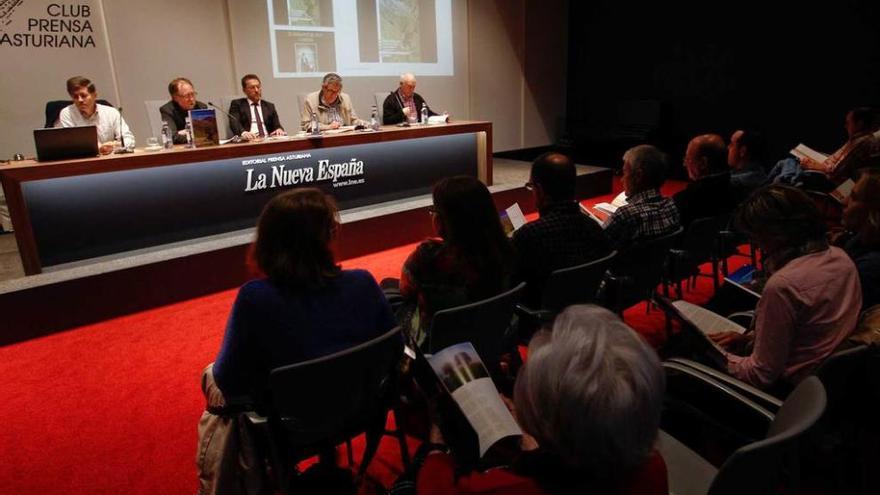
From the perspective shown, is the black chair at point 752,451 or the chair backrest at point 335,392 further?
the chair backrest at point 335,392

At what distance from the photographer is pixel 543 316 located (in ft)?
7.16

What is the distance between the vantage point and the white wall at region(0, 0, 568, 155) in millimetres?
4898

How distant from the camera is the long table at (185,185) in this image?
11.4ft

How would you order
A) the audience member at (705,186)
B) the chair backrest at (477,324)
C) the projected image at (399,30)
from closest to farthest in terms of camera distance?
the chair backrest at (477,324), the audience member at (705,186), the projected image at (399,30)

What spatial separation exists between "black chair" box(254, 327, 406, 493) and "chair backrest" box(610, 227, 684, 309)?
4.06 ft

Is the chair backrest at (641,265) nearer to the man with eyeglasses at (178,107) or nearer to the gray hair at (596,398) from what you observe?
the gray hair at (596,398)

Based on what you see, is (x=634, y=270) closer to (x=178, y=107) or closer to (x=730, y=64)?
(x=178, y=107)

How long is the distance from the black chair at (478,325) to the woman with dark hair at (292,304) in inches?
8.5

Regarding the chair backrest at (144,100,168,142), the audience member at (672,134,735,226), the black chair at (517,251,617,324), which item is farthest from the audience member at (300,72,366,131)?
the black chair at (517,251,617,324)

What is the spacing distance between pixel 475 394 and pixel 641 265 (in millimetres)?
1638

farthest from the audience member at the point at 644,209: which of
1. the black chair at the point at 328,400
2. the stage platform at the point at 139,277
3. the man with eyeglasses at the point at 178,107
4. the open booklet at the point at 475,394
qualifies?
the man with eyeglasses at the point at 178,107

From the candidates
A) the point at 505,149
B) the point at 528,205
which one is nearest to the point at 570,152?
the point at 505,149

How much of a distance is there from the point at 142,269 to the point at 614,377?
11.7 ft

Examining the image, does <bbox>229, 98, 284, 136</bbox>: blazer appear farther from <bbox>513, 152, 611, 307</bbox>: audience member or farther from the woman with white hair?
the woman with white hair
